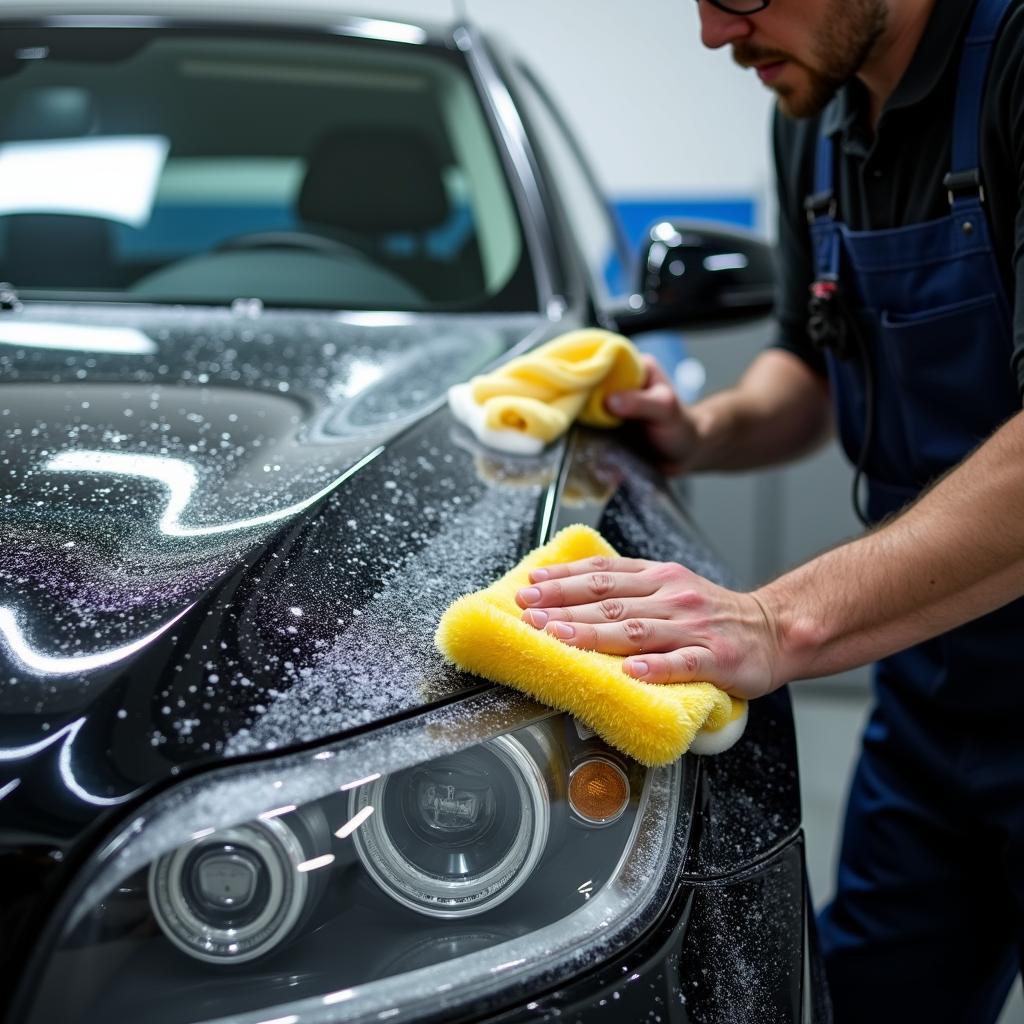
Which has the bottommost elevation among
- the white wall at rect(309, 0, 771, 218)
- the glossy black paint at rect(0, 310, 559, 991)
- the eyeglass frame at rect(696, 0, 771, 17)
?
the white wall at rect(309, 0, 771, 218)

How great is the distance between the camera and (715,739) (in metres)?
0.94

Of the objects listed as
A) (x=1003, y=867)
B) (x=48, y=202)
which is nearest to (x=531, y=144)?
(x=48, y=202)

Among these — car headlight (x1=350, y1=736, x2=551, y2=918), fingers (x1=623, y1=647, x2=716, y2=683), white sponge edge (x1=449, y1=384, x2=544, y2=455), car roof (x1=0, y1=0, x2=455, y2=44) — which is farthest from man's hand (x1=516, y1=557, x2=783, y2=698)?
car roof (x1=0, y1=0, x2=455, y2=44)

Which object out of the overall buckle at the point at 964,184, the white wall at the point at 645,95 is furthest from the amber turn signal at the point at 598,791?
the white wall at the point at 645,95

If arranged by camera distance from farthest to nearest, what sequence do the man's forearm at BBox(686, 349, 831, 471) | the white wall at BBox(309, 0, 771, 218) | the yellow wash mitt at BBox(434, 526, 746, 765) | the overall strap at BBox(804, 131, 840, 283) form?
the white wall at BBox(309, 0, 771, 218) < the man's forearm at BBox(686, 349, 831, 471) < the overall strap at BBox(804, 131, 840, 283) < the yellow wash mitt at BBox(434, 526, 746, 765)

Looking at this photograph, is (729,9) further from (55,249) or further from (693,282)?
(55,249)

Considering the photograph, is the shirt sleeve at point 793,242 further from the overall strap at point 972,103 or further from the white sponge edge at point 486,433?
the white sponge edge at point 486,433

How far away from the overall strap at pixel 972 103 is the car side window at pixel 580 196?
0.60 m

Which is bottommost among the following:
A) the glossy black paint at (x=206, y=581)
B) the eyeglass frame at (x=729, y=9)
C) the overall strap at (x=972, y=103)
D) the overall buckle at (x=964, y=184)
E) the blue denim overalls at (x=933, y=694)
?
the blue denim overalls at (x=933, y=694)

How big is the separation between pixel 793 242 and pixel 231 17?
94cm

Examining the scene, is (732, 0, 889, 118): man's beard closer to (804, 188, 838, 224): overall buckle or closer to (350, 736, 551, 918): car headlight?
(804, 188, 838, 224): overall buckle

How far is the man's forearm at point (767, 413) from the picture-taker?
175 cm

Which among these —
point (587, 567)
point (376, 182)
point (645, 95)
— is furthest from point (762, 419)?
point (645, 95)

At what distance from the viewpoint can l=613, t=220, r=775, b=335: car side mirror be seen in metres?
1.75
